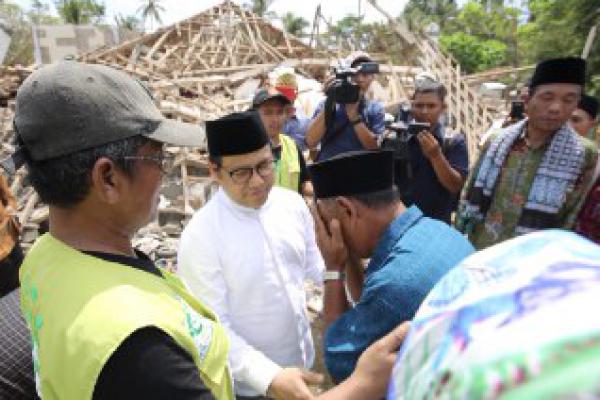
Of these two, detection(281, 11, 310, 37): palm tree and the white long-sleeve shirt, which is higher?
detection(281, 11, 310, 37): palm tree

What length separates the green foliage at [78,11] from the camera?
1407 inches

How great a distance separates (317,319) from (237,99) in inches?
373

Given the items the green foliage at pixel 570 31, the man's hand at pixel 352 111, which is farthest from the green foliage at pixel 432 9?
the man's hand at pixel 352 111

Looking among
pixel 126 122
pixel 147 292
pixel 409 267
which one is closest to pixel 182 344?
pixel 147 292

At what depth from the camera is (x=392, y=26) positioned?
508 inches

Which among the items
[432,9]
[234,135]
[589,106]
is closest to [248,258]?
[234,135]

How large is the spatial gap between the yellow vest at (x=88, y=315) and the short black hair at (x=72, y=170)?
12 centimetres

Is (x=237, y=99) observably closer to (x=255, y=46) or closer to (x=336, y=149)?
(x=255, y=46)

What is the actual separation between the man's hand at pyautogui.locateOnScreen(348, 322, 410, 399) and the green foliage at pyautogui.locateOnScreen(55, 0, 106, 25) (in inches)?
1631

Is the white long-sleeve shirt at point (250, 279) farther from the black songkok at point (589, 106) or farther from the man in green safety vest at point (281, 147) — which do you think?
the black songkok at point (589, 106)

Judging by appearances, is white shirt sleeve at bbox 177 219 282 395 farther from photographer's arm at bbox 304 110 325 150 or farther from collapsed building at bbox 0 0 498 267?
collapsed building at bbox 0 0 498 267

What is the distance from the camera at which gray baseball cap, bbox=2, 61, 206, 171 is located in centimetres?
100

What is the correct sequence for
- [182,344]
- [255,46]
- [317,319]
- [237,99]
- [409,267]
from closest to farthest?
[182,344], [409,267], [317,319], [237,99], [255,46]

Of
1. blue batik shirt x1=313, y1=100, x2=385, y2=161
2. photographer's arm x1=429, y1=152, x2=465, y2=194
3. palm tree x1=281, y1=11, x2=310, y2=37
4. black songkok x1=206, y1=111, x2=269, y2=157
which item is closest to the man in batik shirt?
photographer's arm x1=429, y1=152, x2=465, y2=194
